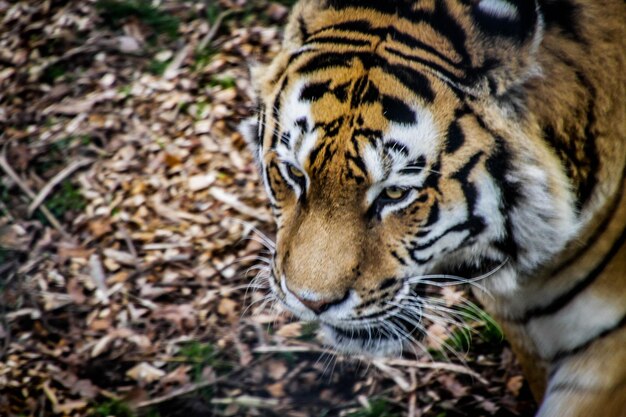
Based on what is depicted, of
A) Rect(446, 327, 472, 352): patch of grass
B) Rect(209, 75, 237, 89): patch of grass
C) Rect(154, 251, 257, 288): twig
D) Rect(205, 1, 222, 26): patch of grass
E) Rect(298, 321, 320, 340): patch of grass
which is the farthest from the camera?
Rect(205, 1, 222, 26): patch of grass

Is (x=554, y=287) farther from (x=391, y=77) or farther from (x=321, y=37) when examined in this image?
(x=321, y=37)

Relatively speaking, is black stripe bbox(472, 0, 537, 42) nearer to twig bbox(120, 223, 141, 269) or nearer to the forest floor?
the forest floor

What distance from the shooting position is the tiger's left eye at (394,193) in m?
1.62

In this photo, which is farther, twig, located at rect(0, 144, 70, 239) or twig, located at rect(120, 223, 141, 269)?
twig, located at rect(0, 144, 70, 239)

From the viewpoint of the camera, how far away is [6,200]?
124 inches

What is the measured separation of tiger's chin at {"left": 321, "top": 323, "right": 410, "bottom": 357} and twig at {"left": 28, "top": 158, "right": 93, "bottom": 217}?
5.29 ft

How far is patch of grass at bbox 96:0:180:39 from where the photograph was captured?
3678 mm

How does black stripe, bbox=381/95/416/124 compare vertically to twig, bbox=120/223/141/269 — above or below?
above

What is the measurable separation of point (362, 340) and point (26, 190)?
1.77 metres

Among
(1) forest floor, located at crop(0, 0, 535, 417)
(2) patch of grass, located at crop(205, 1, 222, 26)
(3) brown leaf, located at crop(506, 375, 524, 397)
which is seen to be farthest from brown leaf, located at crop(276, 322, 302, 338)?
(2) patch of grass, located at crop(205, 1, 222, 26)

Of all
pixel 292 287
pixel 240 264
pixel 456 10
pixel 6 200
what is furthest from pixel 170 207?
pixel 456 10

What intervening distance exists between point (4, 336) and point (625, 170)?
2018 mm

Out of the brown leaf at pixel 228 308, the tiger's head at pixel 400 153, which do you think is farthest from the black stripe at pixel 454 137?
the brown leaf at pixel 228 308

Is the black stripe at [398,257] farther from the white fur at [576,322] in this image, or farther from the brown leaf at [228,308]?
the brown leaf at [228,308]
